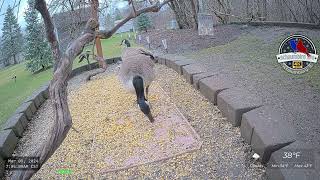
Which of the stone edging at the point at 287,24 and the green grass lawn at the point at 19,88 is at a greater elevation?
the stone edging at the point at 287,24

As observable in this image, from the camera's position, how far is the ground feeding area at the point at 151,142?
12.6 feet

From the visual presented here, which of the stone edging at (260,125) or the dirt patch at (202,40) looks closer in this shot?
the stone edging at (260,125)

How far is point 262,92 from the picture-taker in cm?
547

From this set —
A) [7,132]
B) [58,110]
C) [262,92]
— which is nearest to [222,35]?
[262,92]

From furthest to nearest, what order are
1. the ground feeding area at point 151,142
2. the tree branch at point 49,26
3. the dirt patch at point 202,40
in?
the dirt patch at point 202,40 < the ground feeding area at point 151,142 < the tree branch at point 49,26

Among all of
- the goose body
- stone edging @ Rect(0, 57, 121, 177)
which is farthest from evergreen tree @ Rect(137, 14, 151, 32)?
the goose body

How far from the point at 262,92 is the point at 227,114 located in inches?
40.7

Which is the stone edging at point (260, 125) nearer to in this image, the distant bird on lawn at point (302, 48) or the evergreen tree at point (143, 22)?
the distant bird on lawn at point (302, 48)

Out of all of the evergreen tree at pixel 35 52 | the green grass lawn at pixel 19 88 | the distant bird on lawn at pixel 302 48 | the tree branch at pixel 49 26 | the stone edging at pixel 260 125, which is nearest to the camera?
the tree branch at pixel 49 26

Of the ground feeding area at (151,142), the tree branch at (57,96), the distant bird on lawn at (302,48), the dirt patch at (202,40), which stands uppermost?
the tree branch at (57,96)
